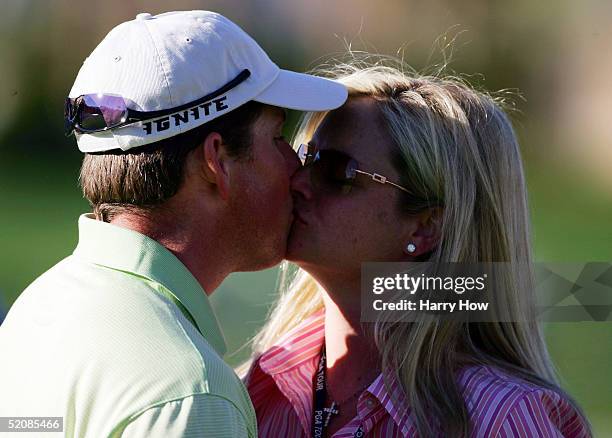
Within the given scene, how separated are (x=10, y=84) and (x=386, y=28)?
19.6 ft

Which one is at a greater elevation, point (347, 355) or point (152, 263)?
point (152, 263)

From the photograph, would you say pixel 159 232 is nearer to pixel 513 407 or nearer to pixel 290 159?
pixel 290 159

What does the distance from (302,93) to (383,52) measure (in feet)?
38.7

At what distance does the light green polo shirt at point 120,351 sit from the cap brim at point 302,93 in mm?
546

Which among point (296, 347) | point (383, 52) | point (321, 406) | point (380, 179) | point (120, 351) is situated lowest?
point (321, 406)

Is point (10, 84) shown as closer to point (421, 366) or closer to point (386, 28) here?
point (386, 28)

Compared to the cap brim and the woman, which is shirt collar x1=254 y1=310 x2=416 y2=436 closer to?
the woman

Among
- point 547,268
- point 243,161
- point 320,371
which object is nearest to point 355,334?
point 320,371

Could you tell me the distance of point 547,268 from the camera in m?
3.86

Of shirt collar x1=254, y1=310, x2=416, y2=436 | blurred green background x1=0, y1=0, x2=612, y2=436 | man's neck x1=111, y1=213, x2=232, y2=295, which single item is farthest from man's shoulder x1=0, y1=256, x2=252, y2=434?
blurred green background x1=0, y1=0, x2=612, y2=436

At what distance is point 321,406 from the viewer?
111 inches

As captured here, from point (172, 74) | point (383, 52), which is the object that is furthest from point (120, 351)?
point (383, 52)

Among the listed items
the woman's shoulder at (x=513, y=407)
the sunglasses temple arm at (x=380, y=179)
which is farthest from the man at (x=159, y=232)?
the woman's shoulder at (x=513, y=407)

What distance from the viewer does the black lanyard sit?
2.72m
